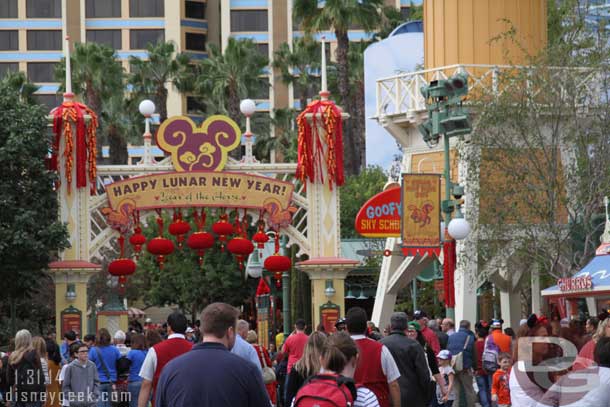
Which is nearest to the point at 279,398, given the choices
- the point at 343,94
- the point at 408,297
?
the point at 408,297

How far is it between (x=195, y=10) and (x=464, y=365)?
249 ft

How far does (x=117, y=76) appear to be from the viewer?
6650 centimetres

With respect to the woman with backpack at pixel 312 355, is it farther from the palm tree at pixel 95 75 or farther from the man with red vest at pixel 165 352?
the palm tree at pixel 95 75

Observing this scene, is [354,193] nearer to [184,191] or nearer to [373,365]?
[184,191]

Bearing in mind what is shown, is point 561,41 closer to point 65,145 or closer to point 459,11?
point 459,11

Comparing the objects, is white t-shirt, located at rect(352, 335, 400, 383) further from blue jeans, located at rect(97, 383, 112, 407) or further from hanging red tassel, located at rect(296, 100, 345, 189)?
hanging red tassel, located at rect(296, 100, 345, 189)

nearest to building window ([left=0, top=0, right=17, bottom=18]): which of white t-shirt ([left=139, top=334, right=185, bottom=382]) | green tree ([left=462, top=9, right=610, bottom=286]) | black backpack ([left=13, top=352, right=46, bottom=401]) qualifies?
green tree ([left=462, top=9, right=610, bottom=286])

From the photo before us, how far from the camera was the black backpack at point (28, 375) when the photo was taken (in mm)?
18375

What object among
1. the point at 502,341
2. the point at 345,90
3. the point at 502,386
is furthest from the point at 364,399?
the point at 345,90

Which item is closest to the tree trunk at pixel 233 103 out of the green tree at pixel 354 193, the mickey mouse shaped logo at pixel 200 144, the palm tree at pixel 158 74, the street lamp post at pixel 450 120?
the palm tree at pixel 158 74

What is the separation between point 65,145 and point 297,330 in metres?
14.7

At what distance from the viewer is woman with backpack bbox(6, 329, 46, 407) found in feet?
60.2

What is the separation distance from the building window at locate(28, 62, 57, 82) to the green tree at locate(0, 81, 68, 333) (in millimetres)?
60193

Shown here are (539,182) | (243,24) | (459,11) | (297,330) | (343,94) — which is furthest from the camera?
(243,24)
